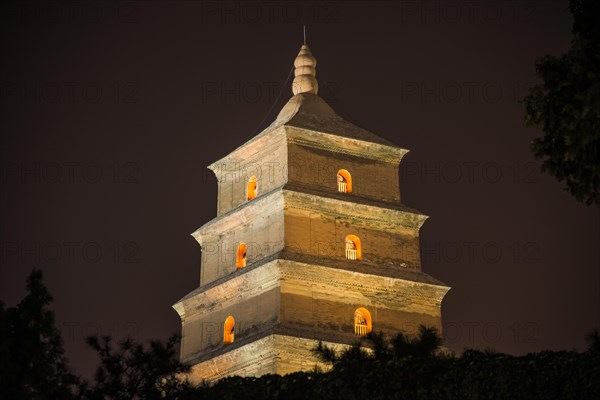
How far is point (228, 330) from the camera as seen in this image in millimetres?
45531

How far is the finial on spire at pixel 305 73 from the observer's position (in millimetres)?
50219

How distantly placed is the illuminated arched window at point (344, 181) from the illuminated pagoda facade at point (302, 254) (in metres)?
0.03

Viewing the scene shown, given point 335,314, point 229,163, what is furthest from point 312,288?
point 229,163

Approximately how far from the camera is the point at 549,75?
27.4 meters

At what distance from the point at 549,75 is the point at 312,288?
1783 centimetres

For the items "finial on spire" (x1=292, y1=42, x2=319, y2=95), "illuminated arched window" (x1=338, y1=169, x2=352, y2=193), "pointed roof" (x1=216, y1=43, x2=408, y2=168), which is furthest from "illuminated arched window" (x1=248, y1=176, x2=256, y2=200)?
"finial on spire" (x1=292, y1=42, x2=319, y2=95)

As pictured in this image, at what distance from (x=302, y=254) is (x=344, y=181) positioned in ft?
12.8

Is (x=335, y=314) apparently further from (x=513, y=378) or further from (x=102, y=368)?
(x=513, y=378)

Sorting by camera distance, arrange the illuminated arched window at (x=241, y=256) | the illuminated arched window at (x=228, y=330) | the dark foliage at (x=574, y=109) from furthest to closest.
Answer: the illuminated arched window at (x=241, y=256) → the illuminated arched window at (x=228, y=330) → the dark foliage at (x=574, y=109)

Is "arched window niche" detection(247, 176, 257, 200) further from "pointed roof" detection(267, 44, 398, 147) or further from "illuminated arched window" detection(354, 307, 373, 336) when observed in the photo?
"illuminated arched window" detection(354, 307, 373, 336)

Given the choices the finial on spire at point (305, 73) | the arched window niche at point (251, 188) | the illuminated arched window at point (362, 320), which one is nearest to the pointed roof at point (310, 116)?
the finial on spire at point (305, 73)

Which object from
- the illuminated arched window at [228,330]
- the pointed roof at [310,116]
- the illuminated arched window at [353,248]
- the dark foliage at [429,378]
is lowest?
the dark foliage at [429,378]

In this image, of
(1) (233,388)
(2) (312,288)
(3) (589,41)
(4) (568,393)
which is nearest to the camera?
(3) (589,41)

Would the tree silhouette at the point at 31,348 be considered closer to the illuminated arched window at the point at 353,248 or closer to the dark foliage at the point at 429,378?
the dark foliage at the point at 429,378
